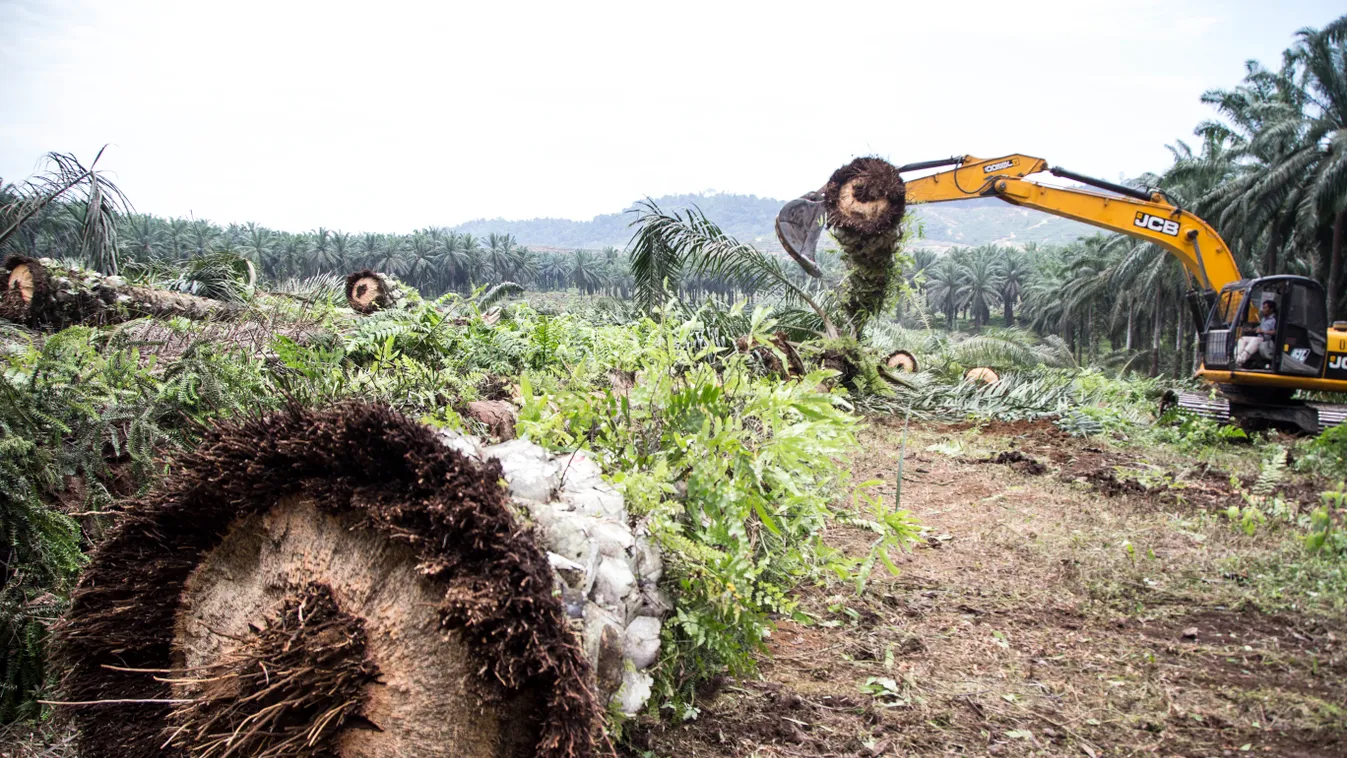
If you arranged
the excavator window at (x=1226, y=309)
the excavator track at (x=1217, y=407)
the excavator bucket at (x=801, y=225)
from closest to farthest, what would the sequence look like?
the excavator track at (x=1217, y=407) → the excavator window at (x=1226, y=309) → the excavator bucket at (x=801, y=225)

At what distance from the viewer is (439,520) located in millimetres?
2055

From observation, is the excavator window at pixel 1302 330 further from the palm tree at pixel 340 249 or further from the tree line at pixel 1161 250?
the palm tree at pixel 340 249

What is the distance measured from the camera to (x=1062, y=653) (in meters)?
3.42

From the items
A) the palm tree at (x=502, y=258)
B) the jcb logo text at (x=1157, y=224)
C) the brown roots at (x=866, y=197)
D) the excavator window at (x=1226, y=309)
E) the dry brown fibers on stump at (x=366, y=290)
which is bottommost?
the excavator window at (x=1226, y=309)

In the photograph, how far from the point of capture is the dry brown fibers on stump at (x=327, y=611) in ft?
6.51

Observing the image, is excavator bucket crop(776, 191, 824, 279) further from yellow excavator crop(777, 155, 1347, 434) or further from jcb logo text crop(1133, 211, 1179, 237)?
jcb logo text crop(1133, 211, 1179, 237)

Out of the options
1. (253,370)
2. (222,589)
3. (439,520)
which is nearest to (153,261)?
(253,370)

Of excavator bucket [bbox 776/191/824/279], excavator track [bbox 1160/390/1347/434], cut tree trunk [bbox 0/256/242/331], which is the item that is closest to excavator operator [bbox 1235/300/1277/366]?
excavator track [bbox 1160/390/1347/434]

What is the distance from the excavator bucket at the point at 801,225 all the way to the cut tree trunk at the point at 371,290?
5274 mm

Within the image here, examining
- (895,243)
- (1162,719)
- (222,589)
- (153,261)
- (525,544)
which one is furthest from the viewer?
(895,243)

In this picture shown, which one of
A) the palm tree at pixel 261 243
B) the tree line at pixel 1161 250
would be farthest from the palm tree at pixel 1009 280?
the palm tree at pixel 261 243

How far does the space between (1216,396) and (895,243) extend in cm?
464

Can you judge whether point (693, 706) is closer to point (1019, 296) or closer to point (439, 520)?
point (439, 520)

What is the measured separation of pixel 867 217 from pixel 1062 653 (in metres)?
7.94
